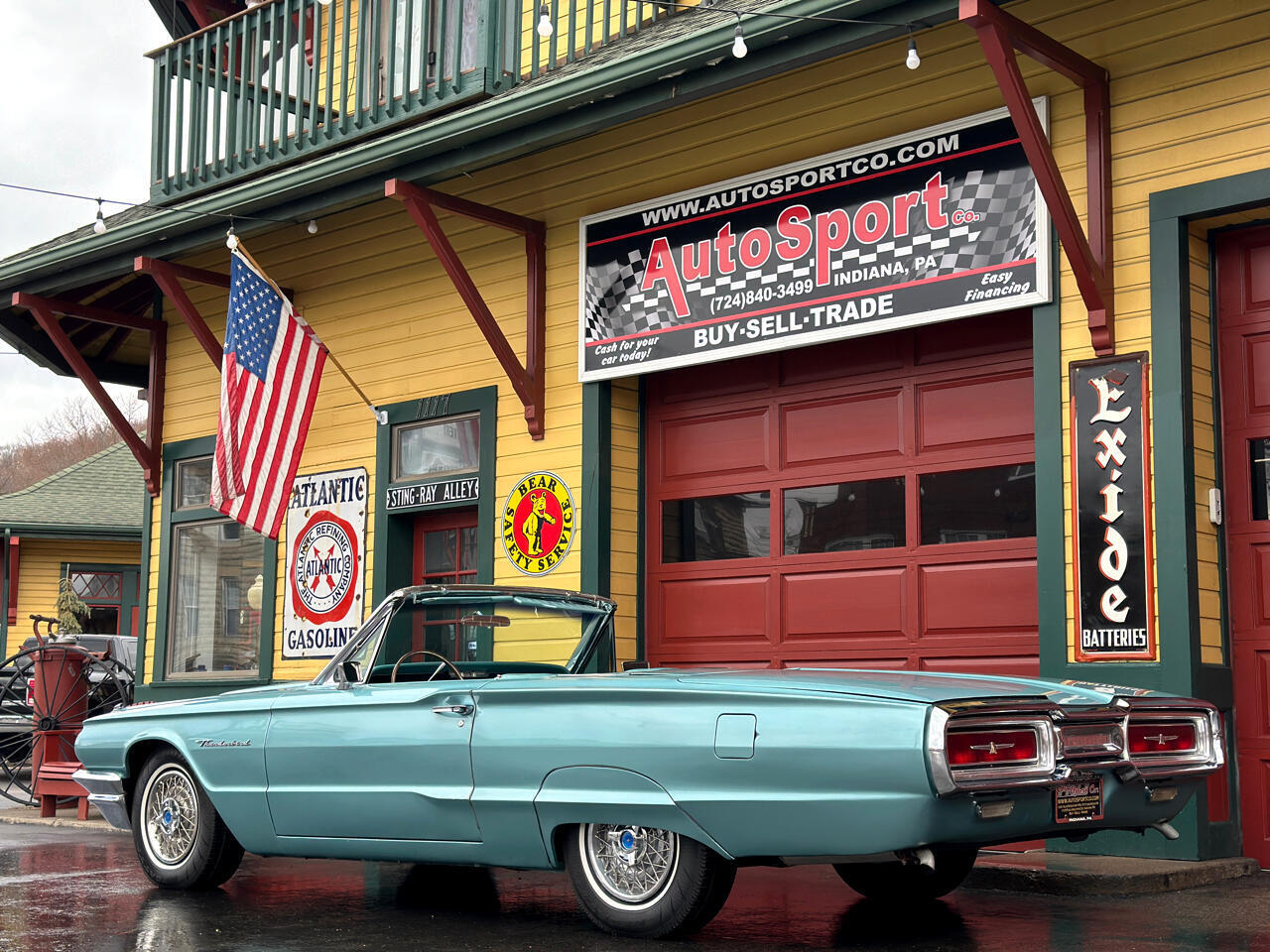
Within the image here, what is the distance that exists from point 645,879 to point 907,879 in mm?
1553

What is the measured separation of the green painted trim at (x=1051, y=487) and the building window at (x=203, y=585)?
23.6 feet

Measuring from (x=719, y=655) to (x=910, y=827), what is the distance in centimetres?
527

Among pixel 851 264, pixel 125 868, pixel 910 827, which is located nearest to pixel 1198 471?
pixel 851 264

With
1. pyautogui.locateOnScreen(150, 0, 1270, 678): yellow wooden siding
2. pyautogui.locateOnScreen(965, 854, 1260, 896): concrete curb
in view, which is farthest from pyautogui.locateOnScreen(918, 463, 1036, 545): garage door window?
pyautogui.locateOnScreen(965, 854, 1260, 896): concrete curb

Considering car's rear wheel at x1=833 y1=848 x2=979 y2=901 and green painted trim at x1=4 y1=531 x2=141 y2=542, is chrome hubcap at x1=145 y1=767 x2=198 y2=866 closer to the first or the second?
car's rear wheel at x1=833 y1=848 x2=979 y2=901

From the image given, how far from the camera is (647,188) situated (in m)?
10.4

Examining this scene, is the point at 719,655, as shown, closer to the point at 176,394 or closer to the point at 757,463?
the point at 757,463

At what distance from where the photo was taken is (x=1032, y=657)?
339 inches

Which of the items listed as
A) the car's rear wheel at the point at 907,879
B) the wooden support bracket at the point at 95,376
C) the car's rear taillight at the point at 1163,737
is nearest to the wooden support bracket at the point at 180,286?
the wooden support bracket at the point at 95,376

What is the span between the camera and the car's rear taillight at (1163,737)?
5.59m

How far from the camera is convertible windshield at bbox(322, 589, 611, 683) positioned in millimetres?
6789

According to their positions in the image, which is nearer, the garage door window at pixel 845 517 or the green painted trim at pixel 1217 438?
the green painted trim at pixel 1217 438

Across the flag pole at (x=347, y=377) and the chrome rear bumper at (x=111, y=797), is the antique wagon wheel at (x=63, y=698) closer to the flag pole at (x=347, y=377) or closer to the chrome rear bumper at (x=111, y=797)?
the flag pole at (x=347, y=377)

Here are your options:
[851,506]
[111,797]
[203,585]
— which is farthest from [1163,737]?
[203,585]
